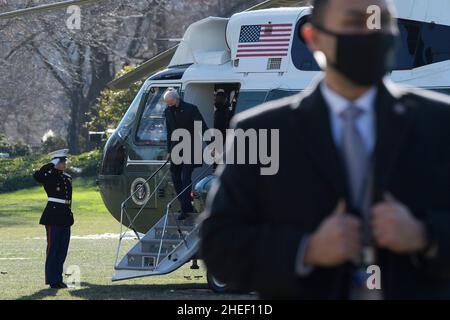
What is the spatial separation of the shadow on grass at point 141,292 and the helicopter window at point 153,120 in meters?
2.03

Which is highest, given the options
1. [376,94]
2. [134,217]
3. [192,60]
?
[376,94]

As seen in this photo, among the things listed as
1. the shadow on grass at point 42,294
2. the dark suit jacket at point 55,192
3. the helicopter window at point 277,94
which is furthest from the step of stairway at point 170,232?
the helicopter window at point 277,94

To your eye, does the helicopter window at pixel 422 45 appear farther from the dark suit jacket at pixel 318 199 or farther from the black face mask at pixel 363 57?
the black face mask at pixel 363 57

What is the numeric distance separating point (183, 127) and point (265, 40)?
1516 mm

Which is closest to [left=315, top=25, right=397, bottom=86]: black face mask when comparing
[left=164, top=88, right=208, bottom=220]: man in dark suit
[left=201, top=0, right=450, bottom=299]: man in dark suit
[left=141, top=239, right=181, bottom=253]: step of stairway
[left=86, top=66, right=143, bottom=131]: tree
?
[left=201, top=0, right=450, bottom=299]: man in dark suit

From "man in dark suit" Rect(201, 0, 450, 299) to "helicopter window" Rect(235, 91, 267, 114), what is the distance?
11.4 metres

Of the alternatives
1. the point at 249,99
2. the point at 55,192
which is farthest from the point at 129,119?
the point at 249,99

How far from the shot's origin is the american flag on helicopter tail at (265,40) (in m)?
15.1

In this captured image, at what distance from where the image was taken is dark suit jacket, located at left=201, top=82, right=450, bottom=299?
3297 millimetres

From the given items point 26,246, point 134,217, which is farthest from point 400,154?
point 26,246

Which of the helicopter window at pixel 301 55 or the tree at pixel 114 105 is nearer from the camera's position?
the helicopter window at pixel 301 55
